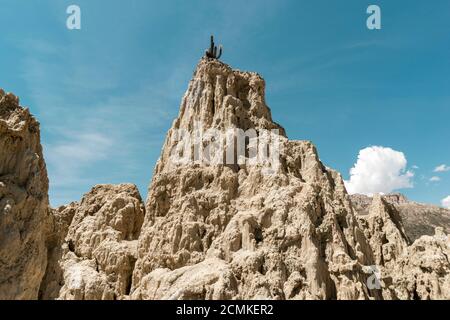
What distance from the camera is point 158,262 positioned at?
33.8 meters

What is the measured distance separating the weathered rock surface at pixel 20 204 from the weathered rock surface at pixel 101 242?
18.4m

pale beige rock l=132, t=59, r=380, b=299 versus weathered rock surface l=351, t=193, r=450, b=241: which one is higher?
weathered rock surface l=351, t=193, r=450, b=241

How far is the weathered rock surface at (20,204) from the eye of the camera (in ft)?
39.5

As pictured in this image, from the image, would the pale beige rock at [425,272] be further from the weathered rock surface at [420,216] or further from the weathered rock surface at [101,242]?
the weathered rock surface at [420,216]

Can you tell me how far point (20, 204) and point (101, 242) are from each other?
30.0 m

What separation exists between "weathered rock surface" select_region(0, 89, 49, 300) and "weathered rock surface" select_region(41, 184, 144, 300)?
60.5ft

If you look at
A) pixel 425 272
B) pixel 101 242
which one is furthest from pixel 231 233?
pixel 425 272

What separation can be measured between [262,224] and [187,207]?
290 inches

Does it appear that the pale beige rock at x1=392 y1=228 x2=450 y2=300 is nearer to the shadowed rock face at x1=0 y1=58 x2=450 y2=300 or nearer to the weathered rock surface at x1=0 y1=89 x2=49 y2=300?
the shadowed rock face at x1=0 y1=58 x2=450 y2=300

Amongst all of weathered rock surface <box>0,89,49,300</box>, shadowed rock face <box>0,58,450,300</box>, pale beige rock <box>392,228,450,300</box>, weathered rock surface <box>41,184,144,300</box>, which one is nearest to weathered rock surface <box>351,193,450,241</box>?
pale beige rock <box>392,228,450,300</box>

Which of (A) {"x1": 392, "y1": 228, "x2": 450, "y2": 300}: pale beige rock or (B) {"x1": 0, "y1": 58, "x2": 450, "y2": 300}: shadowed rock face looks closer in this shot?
(B) {"x1": 0, "y1": 58, "x2": 450, "y2": 300}: shadowed rock face

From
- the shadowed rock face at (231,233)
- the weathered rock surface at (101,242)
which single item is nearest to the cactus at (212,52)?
the shadowed rock face at (231,233)

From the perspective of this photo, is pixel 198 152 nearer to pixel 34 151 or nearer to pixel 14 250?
pixel 34 151

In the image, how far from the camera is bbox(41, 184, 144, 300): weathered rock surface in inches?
1418
